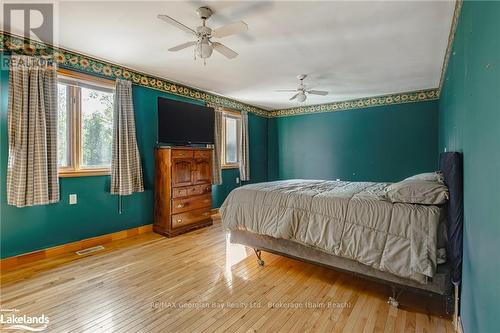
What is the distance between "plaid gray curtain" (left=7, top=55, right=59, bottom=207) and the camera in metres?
2.65

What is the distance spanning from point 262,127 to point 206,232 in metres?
3.55

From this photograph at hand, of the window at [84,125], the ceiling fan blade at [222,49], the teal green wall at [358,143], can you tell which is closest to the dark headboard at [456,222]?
the ceiling fan blade at [222,49]

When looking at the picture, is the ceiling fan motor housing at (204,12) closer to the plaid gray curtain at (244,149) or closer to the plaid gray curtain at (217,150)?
the plaid gray curtain at (217,150)

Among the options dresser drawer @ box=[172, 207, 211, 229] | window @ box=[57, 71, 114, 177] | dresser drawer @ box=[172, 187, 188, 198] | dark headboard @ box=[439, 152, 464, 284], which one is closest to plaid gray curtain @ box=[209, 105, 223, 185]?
dresser drawer @ box=[172, 207, 211, 229]

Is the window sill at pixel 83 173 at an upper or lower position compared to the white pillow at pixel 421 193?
upper

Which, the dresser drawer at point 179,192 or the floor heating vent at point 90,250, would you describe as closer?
the floor heating vent at point 90,250

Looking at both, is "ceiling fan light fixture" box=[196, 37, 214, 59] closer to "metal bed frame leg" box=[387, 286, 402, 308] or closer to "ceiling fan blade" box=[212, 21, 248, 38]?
"ceiling fan blade" box=[212, 21, 248, 38]

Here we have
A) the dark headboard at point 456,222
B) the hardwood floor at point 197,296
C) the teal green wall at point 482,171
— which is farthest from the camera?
the hardwood floor at point 197,296

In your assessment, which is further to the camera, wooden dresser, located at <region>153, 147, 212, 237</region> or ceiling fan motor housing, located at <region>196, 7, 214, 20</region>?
wooden dresser, located at <region>153, 147, 212, 237</region>

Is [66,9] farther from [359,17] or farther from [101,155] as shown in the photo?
[359,17]

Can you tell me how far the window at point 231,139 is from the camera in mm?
5512

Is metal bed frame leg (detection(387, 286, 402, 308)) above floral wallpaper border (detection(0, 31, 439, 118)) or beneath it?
beneath

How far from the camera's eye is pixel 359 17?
2.28 metres

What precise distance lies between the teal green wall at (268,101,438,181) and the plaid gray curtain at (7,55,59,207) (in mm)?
4900
